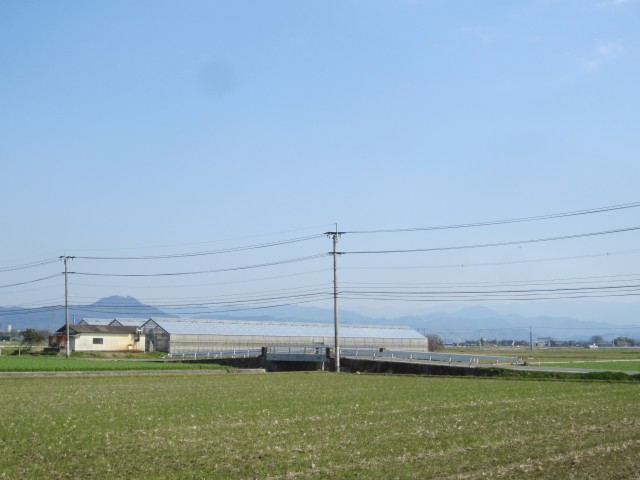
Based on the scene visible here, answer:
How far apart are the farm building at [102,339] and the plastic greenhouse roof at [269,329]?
4.05 metres

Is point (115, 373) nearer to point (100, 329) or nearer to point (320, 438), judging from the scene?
point (320, 438)

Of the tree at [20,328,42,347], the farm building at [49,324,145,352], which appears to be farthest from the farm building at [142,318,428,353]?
the tree at [20,328,42,347]

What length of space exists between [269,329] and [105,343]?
2956 centimetres

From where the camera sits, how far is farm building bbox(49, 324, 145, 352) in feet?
357

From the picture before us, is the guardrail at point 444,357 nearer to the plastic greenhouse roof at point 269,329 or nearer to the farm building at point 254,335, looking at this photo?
the farm building at point 254,335

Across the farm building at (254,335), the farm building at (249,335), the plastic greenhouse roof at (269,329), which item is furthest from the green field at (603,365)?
the plastic greenhouse roof at (269,329)

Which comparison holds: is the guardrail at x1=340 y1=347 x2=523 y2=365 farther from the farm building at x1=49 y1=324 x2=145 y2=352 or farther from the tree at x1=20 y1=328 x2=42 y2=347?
the tree at x1=20 y1=328 x2=42 y2=347

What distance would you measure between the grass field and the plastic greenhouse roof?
88710mm

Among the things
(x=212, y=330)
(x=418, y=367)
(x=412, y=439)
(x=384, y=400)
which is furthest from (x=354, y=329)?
(x=412, y=439)

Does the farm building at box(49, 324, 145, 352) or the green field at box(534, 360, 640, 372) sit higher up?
the farm building at box(49, 324, 145, 352)

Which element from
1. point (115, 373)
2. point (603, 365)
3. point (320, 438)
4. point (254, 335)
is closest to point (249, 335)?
point (254, 335)

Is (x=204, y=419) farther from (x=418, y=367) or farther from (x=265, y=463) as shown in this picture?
(x=418, y=367)

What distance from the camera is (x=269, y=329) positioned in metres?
128

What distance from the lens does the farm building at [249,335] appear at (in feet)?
374
